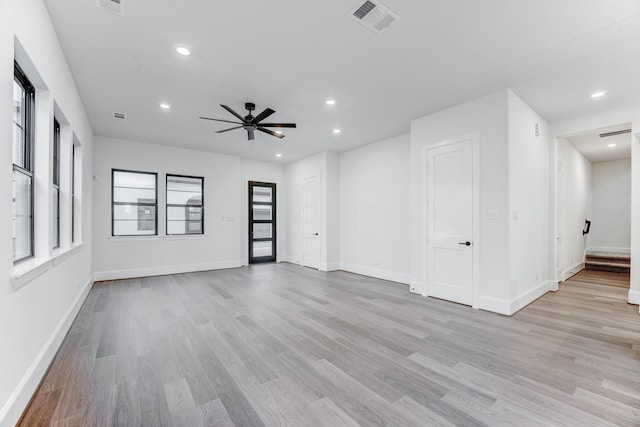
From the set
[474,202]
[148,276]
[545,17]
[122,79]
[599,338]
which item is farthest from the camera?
[148,276]

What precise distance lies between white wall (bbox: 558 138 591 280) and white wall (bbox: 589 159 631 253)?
51 cm

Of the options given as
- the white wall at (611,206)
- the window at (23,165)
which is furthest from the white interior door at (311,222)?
the white wall at (611,206)

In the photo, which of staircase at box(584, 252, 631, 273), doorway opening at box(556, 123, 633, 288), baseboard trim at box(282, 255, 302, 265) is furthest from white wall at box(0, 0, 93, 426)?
staircase at box(584, 252, 631, 273)

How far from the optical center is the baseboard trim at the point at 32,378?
1.67 m

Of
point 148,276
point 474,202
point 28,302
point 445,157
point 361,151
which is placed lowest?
point 148,276

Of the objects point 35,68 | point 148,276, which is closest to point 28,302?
point 35,68

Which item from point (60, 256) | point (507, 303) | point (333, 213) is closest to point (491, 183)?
point (507, 303)

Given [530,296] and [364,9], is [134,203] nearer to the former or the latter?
[364,9]

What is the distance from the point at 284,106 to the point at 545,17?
10.3 feet

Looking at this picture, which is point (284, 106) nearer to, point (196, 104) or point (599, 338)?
point (196, 104)

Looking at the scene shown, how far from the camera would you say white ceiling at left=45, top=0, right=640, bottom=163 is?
2.41 metres

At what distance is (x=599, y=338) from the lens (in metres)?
3.00

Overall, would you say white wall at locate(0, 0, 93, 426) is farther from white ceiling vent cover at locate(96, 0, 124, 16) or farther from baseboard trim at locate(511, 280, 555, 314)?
baseboard trim at locate(511, 280, 555, 314)

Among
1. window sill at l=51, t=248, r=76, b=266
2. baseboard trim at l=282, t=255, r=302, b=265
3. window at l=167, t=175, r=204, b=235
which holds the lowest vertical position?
baseboard trim at l=282, t=255, r=302, b=265
